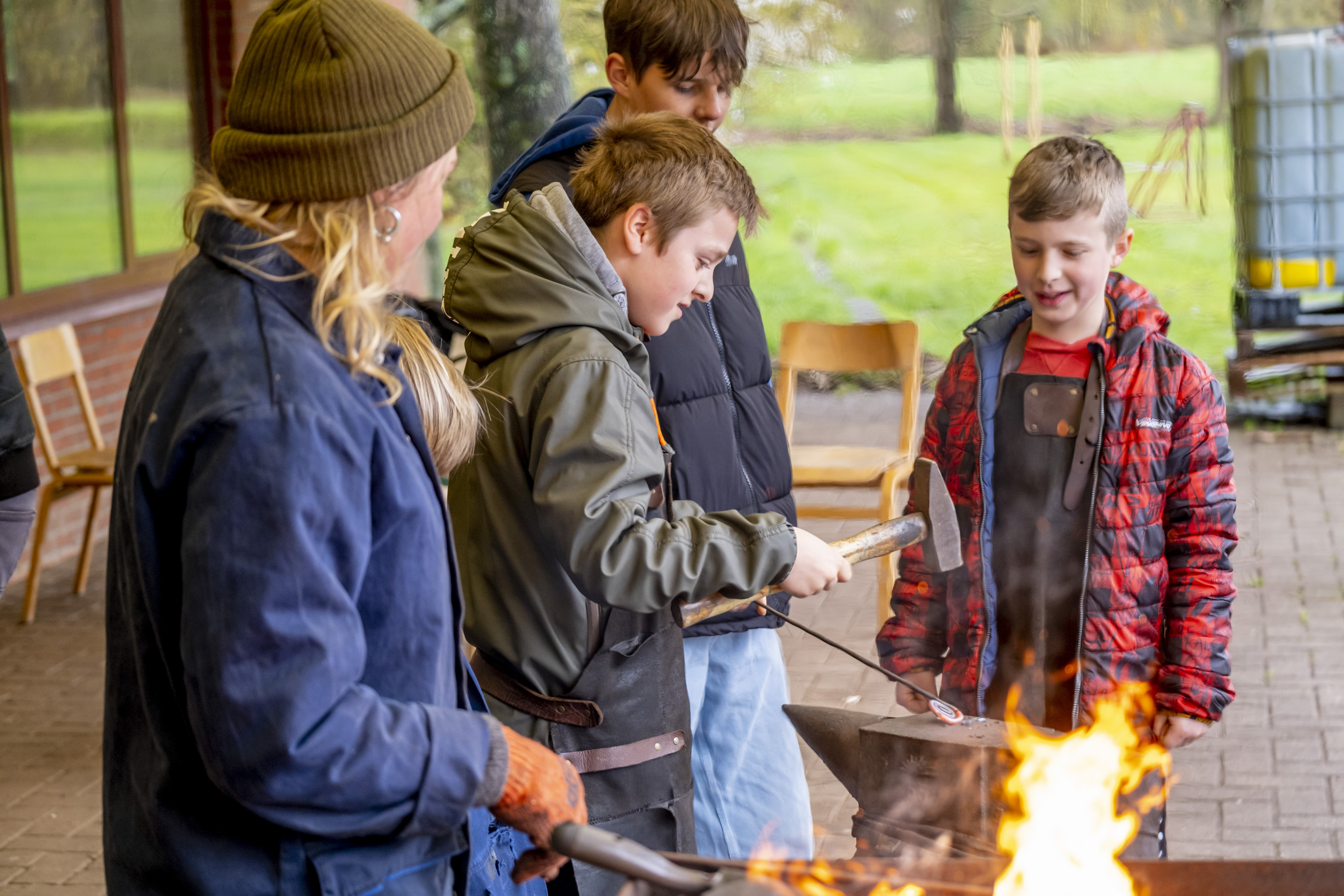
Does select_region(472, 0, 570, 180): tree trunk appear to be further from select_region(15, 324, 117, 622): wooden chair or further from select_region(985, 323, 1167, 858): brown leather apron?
select_region(985, 323, 1167, 858): brown leather apron

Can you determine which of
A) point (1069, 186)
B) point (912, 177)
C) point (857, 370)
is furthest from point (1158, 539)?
point (912, 177)

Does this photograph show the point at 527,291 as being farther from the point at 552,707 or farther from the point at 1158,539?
the point at 1158,539

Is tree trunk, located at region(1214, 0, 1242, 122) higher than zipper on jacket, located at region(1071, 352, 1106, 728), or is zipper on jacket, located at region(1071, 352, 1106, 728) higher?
tree trunk, located at region(1214, 0, 1242, 122)

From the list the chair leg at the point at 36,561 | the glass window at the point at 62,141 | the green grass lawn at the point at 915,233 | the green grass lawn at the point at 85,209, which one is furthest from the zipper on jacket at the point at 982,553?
the green grass lawn at the point at 915,233

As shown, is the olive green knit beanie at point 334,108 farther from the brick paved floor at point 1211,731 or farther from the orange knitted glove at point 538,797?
the brick paved floor at point 1211,731

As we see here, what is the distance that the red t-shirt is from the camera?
8.41ft

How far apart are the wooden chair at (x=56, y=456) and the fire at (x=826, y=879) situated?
451 cm

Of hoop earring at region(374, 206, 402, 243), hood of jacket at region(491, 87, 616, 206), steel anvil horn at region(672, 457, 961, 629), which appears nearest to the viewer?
hoop earring at region(374, 206, 402, 243)

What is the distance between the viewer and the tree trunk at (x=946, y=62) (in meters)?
13.1

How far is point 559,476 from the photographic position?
1.89 m

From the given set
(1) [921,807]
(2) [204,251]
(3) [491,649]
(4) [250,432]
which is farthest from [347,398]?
(1) [921,807]

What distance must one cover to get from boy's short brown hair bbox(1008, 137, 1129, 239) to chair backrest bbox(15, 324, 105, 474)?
438 cm

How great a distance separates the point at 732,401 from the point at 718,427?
9 cm

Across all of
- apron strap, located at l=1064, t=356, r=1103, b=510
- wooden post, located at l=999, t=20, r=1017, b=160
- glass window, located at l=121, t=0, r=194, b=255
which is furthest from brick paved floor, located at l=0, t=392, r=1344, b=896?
wooden post, located at l=999, t=20, r=1017, b=160
